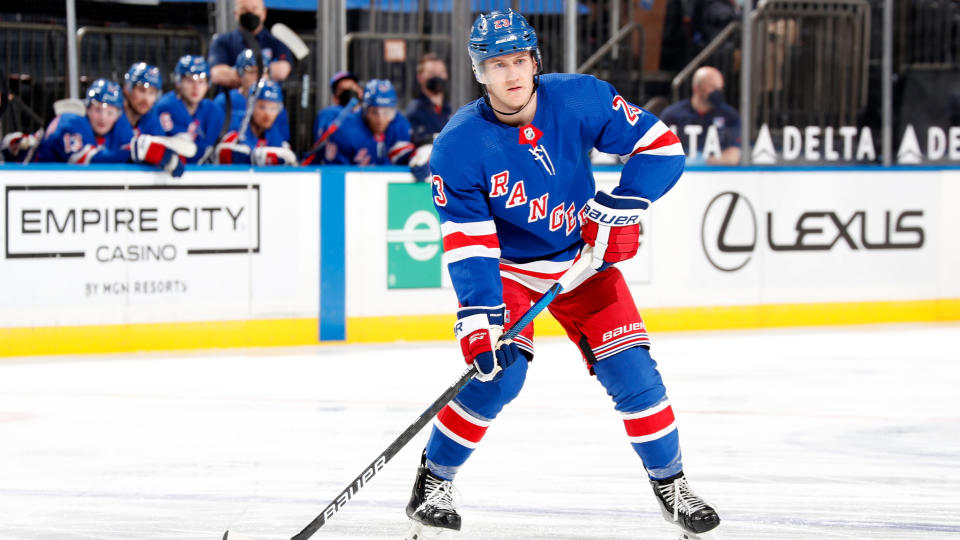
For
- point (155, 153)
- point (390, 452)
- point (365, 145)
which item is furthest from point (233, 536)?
point (365, 145)

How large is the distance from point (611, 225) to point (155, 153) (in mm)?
3808

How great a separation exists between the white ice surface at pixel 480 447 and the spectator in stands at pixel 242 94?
1.26 m

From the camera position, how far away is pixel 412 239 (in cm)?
673

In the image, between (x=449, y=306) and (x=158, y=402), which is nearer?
(x=158, y=402)

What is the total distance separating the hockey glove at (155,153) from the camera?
6191mm

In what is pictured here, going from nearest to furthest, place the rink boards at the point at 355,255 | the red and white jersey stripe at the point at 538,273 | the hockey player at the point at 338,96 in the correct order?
the red and white jersey stripe at the point at 538,273 < the rink boards at the point at 355,255 < the hockey player at the point at 338,96

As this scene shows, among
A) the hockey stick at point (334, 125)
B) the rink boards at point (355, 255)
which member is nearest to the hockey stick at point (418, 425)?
the rink boards at point (355, 255)

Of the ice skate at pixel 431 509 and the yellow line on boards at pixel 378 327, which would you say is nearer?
the ice skate at pixel 431 509

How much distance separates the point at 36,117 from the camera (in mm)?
6512

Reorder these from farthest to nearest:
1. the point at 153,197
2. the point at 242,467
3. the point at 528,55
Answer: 1. the point at 153,197
2. the point at 242,467
3. the point at 528,55

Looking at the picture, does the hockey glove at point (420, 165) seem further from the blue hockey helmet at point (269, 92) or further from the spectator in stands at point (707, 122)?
the spectator in stands at point (707, 122)

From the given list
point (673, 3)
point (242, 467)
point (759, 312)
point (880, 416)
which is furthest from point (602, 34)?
point (242, 467)

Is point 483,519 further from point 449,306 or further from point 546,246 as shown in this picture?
point 449,306

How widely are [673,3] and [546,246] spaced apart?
4.76 metres
